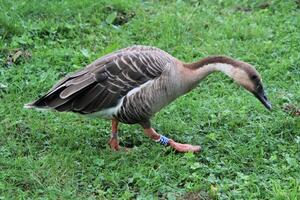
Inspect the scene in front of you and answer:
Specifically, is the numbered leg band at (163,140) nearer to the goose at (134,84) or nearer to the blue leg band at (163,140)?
the blue leg band at (163,140)

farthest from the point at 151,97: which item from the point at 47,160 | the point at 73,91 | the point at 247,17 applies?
the point at 247,17

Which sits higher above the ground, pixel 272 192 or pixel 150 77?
pixel 150 77

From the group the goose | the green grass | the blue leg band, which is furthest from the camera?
the blue leg band

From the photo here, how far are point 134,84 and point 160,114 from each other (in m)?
1.00

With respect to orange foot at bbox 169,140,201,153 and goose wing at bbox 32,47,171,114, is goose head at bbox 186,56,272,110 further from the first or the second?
orange foot at bbox 169,140,201,153

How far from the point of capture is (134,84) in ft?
17.2

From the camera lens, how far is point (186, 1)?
9.01 meters

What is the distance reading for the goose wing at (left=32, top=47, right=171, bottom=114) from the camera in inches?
207

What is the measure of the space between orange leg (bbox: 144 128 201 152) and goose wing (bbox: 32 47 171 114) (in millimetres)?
471

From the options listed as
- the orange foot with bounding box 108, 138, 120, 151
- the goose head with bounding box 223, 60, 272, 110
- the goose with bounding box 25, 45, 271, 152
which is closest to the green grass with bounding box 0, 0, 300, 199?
the orange foot with bounding box 108, 138, 120, 151

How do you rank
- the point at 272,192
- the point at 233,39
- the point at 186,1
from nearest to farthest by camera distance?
1. the point at 272,192
2. the point at 233,39
3. the point at 186,1

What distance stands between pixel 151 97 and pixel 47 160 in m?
1.03

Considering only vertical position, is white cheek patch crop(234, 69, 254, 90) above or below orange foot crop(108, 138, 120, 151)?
above

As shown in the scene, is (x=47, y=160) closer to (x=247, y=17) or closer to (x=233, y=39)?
(x=233, y=39)
